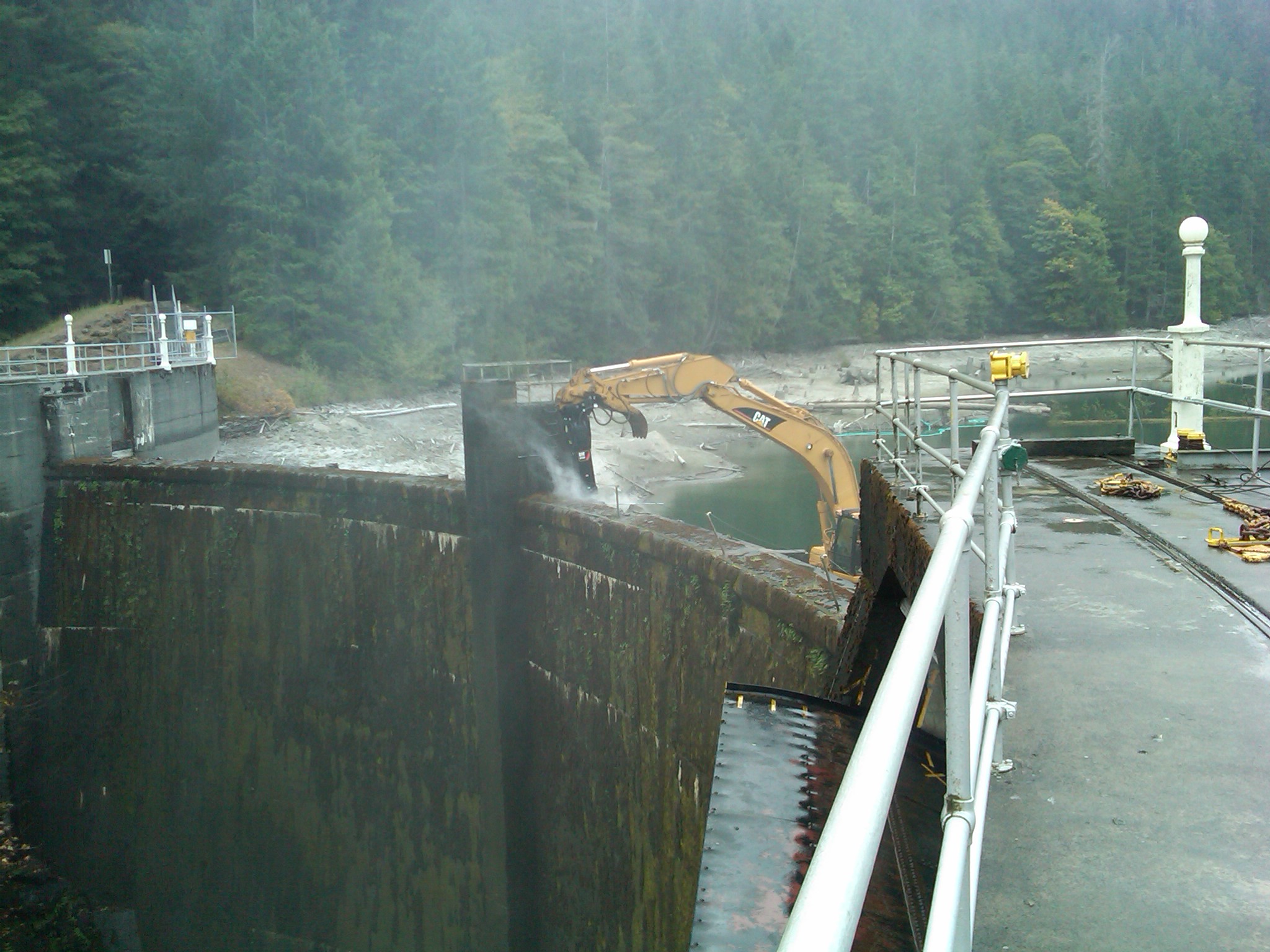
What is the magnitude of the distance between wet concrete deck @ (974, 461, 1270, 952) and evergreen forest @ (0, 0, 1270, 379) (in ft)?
111

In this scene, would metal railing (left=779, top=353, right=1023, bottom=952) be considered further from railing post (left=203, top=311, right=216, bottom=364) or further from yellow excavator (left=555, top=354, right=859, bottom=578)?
railing post (left=203, top=311, right=216, bottom=364)

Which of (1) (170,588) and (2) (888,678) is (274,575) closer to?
(1) (170,588)

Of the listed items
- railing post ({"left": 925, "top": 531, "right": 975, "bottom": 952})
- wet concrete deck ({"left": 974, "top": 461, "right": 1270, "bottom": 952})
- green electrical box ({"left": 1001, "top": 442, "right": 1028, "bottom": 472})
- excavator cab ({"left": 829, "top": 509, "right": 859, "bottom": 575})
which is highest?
green electrical box ({"left": 1001, "top": 442, "right": 1028, "bottom": 472})

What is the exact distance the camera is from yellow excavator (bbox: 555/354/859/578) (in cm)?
1430

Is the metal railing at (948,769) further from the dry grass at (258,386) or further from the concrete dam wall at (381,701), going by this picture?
the dry grass at (258,386)

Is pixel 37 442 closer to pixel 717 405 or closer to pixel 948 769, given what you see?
pixel 717 405

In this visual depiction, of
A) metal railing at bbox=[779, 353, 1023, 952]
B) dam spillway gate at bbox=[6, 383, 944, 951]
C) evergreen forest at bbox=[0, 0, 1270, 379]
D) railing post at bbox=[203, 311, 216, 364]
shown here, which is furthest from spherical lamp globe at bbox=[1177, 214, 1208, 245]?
evergreen forest at bbox=[0, 0, 1270, 379]

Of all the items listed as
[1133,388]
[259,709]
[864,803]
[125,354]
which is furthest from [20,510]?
[864,803]

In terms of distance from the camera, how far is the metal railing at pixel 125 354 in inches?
Answer: 706

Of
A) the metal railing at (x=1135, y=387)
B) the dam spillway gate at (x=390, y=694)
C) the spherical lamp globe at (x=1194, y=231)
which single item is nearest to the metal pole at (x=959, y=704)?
the dam spillway gate at (x=390, y=694)

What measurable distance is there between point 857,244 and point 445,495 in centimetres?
6208

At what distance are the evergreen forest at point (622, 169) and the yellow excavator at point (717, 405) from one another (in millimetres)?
24088

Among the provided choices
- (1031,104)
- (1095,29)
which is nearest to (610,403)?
(1031,104)

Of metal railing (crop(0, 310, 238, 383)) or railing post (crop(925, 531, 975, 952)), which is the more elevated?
metal railing (crop(0, 310, 238, 383))
